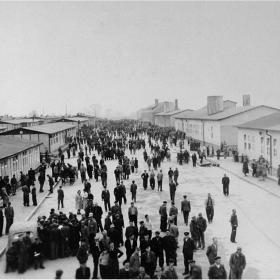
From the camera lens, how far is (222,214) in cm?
1652

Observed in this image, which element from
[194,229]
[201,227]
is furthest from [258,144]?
[194,229]

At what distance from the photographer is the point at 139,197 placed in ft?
67.1

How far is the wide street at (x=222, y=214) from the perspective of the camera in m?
10.8

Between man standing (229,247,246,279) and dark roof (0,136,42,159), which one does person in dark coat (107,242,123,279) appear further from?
dark roof (0,136,42,159)

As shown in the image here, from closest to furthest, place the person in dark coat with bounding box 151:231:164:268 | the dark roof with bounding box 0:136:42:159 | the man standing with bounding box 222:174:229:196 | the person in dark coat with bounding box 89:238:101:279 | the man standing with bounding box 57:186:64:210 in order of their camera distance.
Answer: the person in dark coat with bounding box 89:238:101:279
the person in dark coat with bounding box 151:231:164:268
the man standing with bounding box 57:186:64:210
the man standing with bounding box 222:174:229:196
the dark roof with bounding box 0:136:42:159

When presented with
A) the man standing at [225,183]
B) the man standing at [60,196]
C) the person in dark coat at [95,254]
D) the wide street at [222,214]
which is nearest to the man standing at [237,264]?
the wide street at [222,214]

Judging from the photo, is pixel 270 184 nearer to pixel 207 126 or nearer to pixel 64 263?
pixel 64 263

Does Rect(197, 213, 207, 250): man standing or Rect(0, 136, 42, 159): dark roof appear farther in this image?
Rect(0, 136, 42, 159): dark roof

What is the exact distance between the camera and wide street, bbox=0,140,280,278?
35.6 feet

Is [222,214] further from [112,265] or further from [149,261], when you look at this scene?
[112,265]

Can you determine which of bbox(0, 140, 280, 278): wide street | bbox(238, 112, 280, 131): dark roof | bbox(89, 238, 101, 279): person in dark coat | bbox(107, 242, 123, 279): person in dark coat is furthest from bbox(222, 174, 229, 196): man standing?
bbox(107, 242, 123, 279): person in dark coat

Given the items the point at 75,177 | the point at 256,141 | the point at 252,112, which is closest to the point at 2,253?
the point at 75,177

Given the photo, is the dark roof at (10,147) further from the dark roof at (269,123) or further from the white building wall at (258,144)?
the white building wall at (258,144)

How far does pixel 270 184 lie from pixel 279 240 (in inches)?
425
